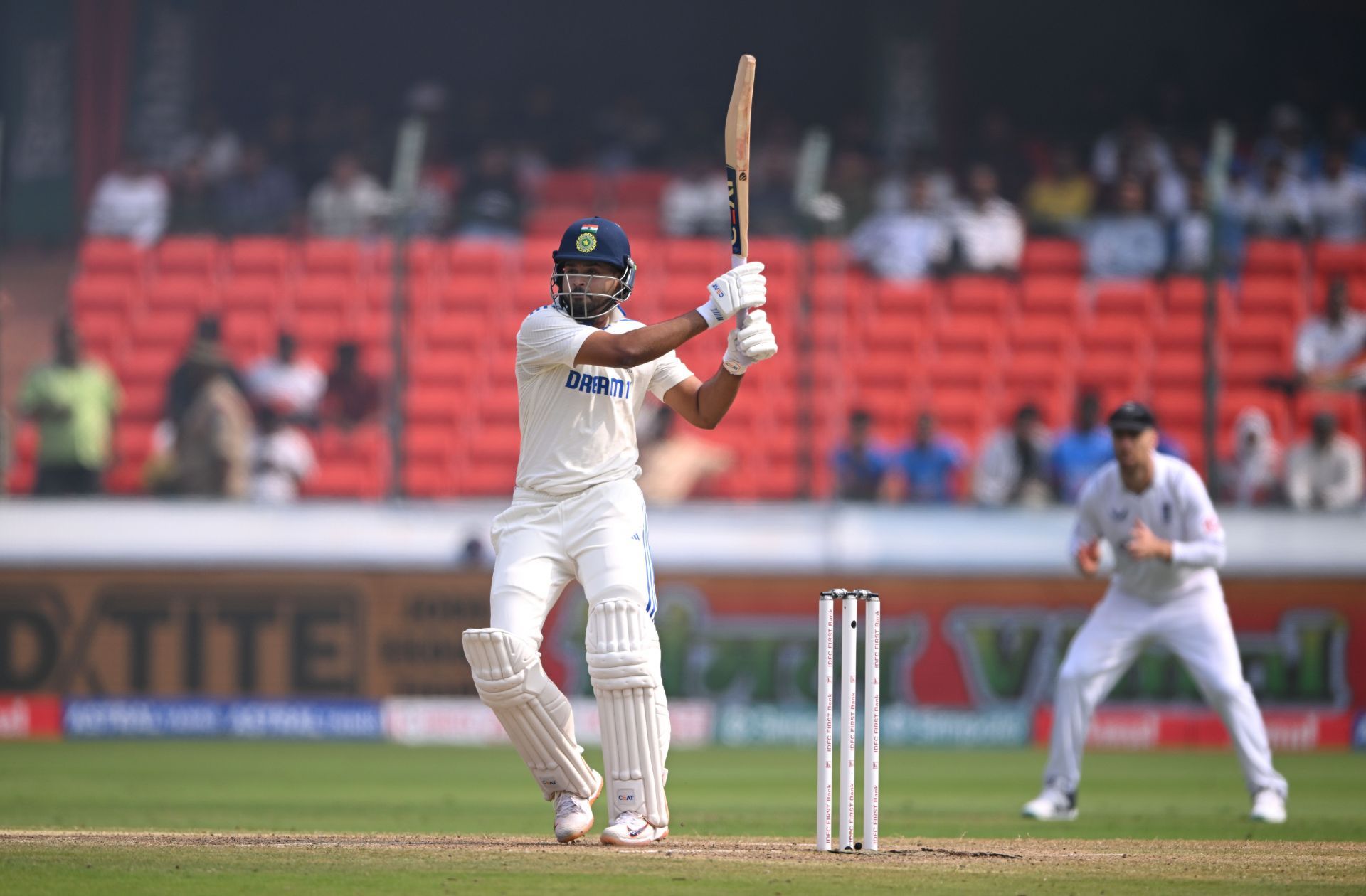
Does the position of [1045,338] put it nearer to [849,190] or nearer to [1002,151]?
[849,190]

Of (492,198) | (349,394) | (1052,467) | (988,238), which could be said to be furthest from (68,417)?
(988,238)

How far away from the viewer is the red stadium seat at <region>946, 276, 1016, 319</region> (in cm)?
1647

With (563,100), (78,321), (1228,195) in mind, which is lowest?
(78,321)

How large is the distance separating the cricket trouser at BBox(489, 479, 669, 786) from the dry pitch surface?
609mm

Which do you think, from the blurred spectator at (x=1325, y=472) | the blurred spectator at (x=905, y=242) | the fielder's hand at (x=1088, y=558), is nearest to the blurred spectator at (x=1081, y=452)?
the blurred spectator at (x=1325, y=472)

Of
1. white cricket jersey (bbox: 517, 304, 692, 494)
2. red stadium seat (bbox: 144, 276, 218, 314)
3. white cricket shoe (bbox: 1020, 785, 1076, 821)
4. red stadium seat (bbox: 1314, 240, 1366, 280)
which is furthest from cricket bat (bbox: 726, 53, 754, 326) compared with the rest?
red stadium seat (bbox: 1314, 240, 1366, 280)

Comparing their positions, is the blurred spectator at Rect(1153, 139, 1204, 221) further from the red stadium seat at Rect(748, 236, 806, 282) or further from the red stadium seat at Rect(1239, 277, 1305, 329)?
the red stadium seat at Rect(748, 236, 806, 282)

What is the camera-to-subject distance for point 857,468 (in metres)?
14.3

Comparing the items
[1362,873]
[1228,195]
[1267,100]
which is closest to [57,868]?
[1362,873]

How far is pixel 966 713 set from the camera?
557 inches

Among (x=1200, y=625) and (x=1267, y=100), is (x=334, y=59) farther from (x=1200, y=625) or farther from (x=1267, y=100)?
(x=1200, y=625)

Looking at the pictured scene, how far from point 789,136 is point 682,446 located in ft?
15.5

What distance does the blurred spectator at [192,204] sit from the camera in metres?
14.8

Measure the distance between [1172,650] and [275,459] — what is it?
7.73m
